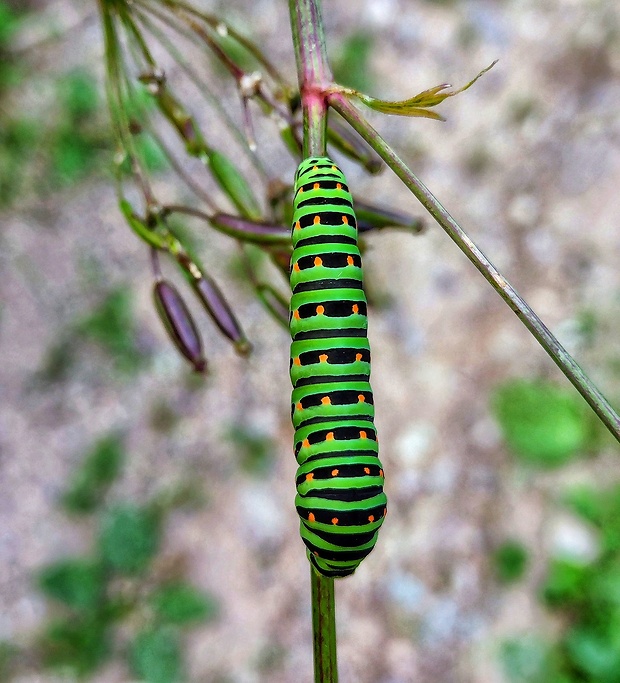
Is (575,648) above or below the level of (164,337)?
below

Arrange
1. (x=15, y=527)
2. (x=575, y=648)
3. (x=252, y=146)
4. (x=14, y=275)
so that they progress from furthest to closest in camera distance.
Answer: (x=14, y=275)
(x=15, y=527)
(x=575, y=648)
(x=252, y=146)

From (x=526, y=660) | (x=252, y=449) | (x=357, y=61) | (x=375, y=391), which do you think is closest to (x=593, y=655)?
(x=526, y=660)

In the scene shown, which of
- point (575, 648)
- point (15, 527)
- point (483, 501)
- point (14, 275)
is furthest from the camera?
point (14, 275)

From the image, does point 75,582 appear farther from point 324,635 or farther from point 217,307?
point 324,635

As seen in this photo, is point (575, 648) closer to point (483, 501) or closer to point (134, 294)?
point (483, 501)

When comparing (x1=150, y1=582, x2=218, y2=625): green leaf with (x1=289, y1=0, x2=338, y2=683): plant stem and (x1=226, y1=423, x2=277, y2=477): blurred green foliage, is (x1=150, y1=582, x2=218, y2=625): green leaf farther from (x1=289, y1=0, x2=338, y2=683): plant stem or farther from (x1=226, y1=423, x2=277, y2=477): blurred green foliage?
(x1=289, y1=0, x2=338, y2=683): plant stem

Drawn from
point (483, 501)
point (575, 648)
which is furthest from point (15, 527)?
point (575, 648)

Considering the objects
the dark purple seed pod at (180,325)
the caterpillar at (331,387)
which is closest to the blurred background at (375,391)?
the dark purple seed pod at (180,325)
